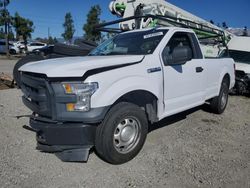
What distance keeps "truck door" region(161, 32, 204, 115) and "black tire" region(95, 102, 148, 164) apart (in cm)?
73

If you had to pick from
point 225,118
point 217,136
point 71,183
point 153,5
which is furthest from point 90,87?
point 153,5

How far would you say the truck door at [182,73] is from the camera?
427 cm

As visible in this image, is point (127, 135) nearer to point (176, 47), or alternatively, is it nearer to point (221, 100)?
point (176, 47)

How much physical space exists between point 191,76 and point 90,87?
2354 millimetres

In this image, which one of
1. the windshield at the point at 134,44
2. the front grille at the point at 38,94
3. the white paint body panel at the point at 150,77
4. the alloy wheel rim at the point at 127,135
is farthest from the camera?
the windshield at the point at 134,44

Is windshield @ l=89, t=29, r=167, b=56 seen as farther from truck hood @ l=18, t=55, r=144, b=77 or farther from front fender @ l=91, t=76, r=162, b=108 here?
truck hood @ l=18, t=55, r=144, b=77

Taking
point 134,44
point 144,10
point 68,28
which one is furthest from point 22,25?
point 134,44

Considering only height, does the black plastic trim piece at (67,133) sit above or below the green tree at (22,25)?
below

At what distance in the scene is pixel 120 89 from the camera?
346 centimetres

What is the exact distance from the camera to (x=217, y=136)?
4.97 meters

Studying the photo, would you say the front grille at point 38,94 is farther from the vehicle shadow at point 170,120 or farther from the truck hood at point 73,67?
the vehicle shadow at point 170,120

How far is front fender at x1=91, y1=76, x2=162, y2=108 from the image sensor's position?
3238 mm

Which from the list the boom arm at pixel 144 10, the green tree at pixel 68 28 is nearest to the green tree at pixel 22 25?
the green tree at pixel 68 28

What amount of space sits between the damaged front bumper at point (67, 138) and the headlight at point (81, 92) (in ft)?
0.73
